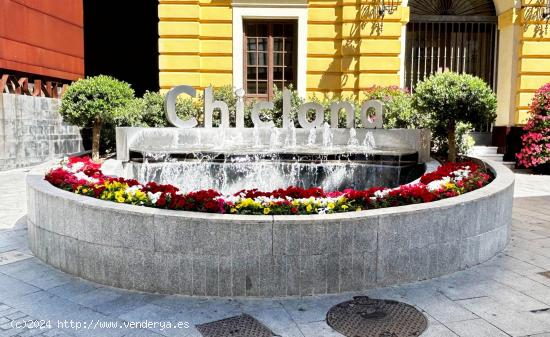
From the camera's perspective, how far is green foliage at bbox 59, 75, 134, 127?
38.1 feet

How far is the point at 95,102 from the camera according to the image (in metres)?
11.6

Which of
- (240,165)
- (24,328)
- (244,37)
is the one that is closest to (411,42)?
(244,37)

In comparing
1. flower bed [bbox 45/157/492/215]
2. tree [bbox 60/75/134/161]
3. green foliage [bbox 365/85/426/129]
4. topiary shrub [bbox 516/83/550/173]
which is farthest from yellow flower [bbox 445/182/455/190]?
topiary shrub [bbox 516/83/550/173]

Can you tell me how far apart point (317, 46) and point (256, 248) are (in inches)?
470

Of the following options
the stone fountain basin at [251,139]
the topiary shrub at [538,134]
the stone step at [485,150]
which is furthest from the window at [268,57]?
the topiary shrub at [538,134]

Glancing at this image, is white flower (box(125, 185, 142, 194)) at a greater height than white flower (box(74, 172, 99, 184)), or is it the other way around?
white flower (box(74, 172, 99, 184))

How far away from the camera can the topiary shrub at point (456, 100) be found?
385 inches

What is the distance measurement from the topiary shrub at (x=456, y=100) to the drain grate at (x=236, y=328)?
674 centimetres

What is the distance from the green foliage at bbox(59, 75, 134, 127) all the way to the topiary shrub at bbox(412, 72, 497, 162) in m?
6.80

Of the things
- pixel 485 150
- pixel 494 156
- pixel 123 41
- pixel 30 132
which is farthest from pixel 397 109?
pixel 123 41

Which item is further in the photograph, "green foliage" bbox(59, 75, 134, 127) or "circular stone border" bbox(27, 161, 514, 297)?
"green foliage" bbox(59, 75, 134, 127)

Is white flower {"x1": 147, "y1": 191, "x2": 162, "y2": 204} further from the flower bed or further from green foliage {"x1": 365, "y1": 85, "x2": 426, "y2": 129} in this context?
green foliage {"x1": 365, "y1": 85, "x2": 426, "y2": 129}

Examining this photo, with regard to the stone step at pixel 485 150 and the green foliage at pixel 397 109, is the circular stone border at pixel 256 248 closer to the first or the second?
the green foliage at pixel 397 109

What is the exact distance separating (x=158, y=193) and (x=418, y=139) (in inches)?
268
